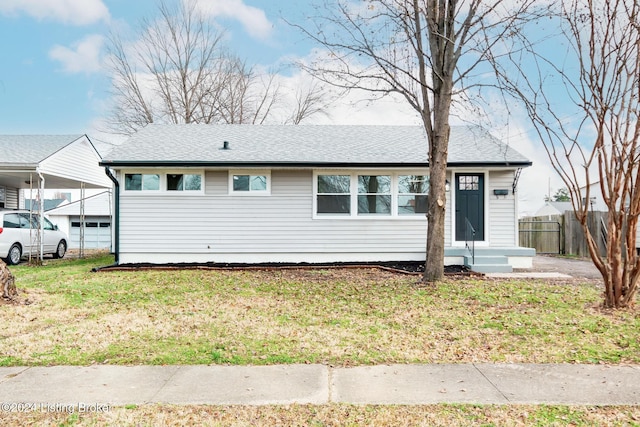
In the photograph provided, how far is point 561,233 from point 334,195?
1109cm

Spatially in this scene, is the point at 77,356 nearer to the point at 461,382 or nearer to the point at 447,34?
the point at 461,382

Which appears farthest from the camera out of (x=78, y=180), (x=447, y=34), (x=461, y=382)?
(x=78, y=180)

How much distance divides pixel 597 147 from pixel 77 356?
721cm

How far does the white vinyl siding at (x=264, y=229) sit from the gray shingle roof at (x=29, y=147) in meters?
4.60

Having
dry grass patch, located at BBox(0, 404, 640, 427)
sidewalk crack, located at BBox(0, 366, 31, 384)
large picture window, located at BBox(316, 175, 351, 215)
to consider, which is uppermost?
large picture window, located at BBox(316, 175, 351, 215)

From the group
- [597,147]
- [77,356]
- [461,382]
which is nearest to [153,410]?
[77,356]

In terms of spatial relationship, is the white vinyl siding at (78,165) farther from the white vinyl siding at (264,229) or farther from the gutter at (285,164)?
the white vinyl siding at (264,229)

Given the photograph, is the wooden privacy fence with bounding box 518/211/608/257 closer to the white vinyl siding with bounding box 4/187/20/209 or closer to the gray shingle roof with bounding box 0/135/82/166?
the gray shingle roof with bounding box 0/135/82/166

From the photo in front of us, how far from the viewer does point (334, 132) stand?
14234 mm

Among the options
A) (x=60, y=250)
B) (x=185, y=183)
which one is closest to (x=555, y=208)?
(x=185, y=183)

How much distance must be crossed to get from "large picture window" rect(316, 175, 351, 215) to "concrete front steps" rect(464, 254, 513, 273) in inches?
138

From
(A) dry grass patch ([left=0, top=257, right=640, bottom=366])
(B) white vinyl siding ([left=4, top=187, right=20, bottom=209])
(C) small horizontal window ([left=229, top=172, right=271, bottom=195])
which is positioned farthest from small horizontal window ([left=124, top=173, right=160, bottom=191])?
(B) white vinyl siding ([left=4, top=187, right=20, bottom=209])

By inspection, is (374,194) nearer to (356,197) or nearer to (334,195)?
(356,197)

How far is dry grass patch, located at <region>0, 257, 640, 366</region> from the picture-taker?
13.9ft
